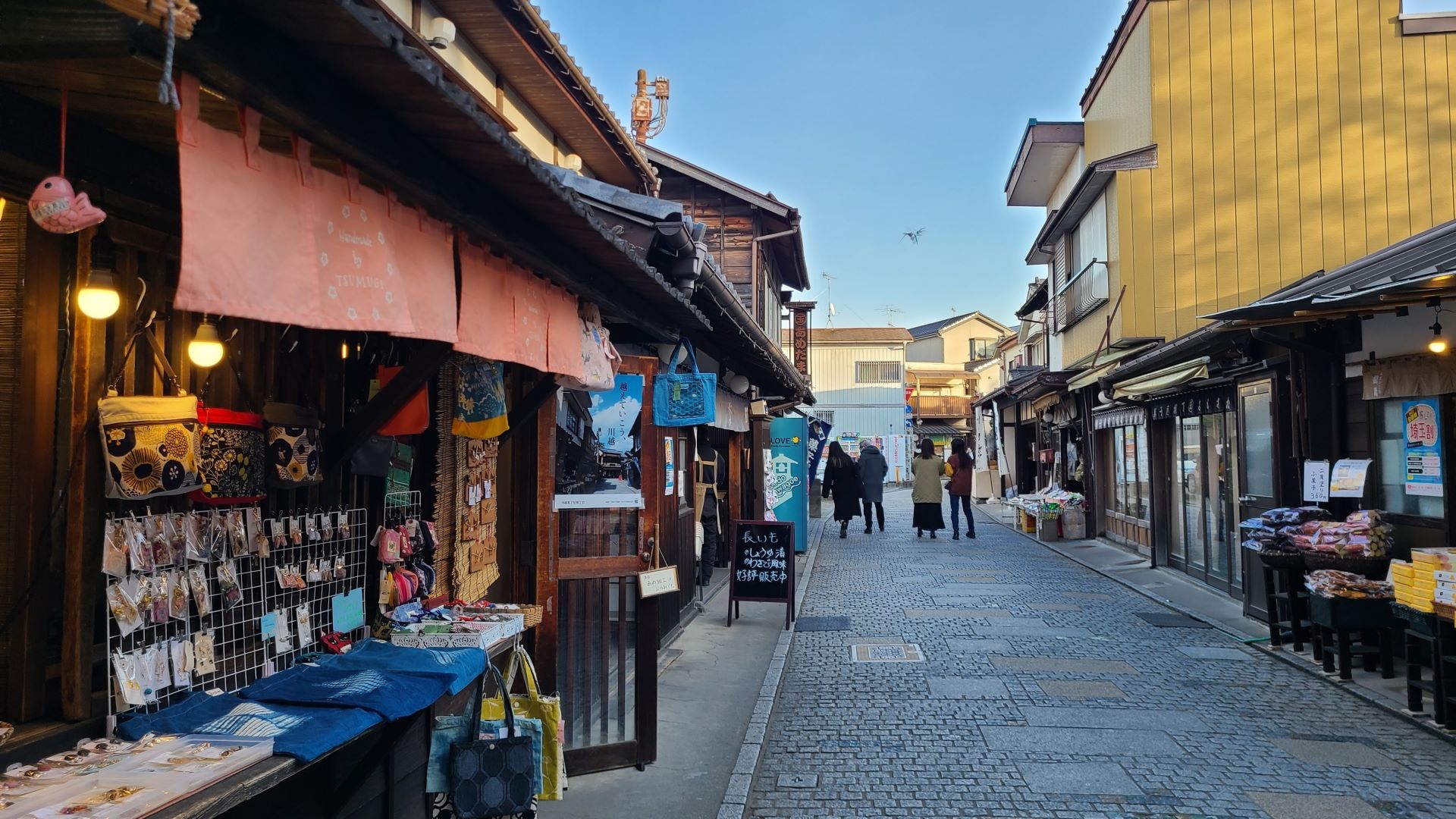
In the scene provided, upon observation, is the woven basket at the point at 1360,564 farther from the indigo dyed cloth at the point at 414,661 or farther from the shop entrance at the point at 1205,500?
the indigo dyed cloth at the point at 414,661

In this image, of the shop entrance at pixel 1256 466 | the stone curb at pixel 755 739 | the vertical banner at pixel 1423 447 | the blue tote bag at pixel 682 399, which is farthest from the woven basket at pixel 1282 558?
the blue tote bag at pixel 682 399

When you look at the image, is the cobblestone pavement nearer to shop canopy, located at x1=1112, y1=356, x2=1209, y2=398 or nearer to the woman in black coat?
shop canopy, located at x1=1112, y1=356, x2=1209, y2=398

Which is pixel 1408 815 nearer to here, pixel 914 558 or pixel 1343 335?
pixel 1343 335

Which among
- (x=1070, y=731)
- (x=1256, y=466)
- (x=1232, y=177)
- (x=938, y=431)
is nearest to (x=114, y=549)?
(x=1070, y=731)

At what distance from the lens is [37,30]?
73.1 inches

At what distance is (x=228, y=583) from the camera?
3.38m

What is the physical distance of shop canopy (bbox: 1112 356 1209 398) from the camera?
1081cm

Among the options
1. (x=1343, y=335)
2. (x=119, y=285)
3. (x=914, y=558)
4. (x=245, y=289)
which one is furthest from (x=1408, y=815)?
(x=914, y=558)

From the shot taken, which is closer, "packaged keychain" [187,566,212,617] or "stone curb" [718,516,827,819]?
"packaged keychain" [187,566,212,617]

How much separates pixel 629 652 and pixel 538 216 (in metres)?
5.44

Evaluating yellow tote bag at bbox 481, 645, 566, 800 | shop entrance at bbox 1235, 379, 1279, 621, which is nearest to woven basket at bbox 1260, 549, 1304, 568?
Result: shop entrance at bbox 1235, 379, 1279, 621

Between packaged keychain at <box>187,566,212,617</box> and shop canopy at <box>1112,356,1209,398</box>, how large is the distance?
10.8 meters

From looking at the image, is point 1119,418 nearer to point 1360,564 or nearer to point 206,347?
point 1360,564

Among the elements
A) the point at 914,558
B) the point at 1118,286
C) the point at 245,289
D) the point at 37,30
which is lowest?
the point at 914,558
